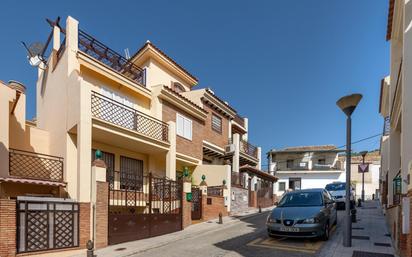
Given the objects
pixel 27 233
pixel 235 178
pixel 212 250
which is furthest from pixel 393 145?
pixel 27 233

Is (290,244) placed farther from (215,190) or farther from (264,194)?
(264,194)

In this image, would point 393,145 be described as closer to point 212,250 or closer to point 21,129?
point 212,250

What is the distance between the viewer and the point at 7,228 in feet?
27.5

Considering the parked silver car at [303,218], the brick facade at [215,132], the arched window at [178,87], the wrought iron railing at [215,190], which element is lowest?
the wrought iron railing at [215,190]

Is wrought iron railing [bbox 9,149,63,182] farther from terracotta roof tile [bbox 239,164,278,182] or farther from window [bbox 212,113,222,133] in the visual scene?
terracotta roof tile [bbox 239,164,278,182]

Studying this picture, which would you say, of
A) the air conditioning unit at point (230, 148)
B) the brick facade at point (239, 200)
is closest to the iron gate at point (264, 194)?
the brick facade at point (239, 200)

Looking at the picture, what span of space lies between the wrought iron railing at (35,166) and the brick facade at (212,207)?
7.82 m

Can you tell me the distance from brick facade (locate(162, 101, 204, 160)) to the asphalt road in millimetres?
7608

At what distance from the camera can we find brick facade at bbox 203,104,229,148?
2314 cm

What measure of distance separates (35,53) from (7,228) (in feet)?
35.2

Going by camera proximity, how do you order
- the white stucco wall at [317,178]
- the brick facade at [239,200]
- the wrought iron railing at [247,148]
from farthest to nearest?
the white stucco wall at [317,178]
the wrought iron railing at [247,148]
the brick facade at [239,200]

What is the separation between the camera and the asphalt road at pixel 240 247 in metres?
9.04

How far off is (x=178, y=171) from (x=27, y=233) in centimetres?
1197

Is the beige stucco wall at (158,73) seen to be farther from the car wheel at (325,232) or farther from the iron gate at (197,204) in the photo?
the car wheel at (325,232)
